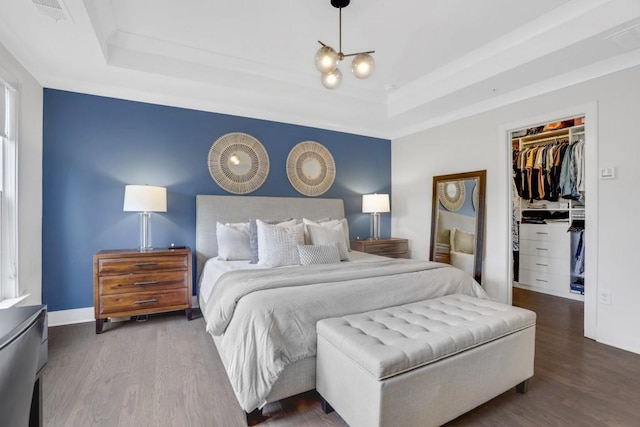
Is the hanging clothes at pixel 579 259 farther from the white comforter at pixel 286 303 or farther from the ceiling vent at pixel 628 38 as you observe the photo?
the white comforter at pixel 286 303

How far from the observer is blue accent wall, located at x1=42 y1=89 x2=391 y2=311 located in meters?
3.07

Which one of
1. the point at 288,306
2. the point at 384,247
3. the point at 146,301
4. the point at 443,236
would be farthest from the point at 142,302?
the point at 443,236

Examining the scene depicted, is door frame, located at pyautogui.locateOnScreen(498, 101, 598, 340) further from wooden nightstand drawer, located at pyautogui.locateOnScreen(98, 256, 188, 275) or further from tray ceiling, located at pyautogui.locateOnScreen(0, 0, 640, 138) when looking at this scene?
wooden nightstand drawer, located at pyautogui.locateOnScreen(98, 256, 188, 275)

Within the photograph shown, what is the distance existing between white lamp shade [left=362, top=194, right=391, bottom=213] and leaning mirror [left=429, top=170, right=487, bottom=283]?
676 mm

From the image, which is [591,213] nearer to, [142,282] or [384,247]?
[384,247]

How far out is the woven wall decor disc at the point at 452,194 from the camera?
3.95m

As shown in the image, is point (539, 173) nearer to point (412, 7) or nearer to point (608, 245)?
point (608, 245)

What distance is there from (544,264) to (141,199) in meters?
5.34

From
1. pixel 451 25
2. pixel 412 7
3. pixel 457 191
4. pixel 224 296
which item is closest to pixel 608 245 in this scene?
pixel 457 191

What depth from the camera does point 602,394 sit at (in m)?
1.93

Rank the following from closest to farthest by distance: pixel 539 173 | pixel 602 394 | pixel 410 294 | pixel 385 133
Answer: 1. pixel 602 394
2. pixel 410 294
3. pixel 539 173
4. pixel 385 133

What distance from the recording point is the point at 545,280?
4473mm

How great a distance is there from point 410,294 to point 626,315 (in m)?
1.95

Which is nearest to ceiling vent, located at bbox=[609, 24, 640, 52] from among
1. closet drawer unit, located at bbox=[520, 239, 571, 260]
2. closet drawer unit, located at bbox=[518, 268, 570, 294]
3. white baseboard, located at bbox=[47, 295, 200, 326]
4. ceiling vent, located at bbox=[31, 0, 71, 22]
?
closet drawer unit, located at bbox=[520, 239, 571, 260]
